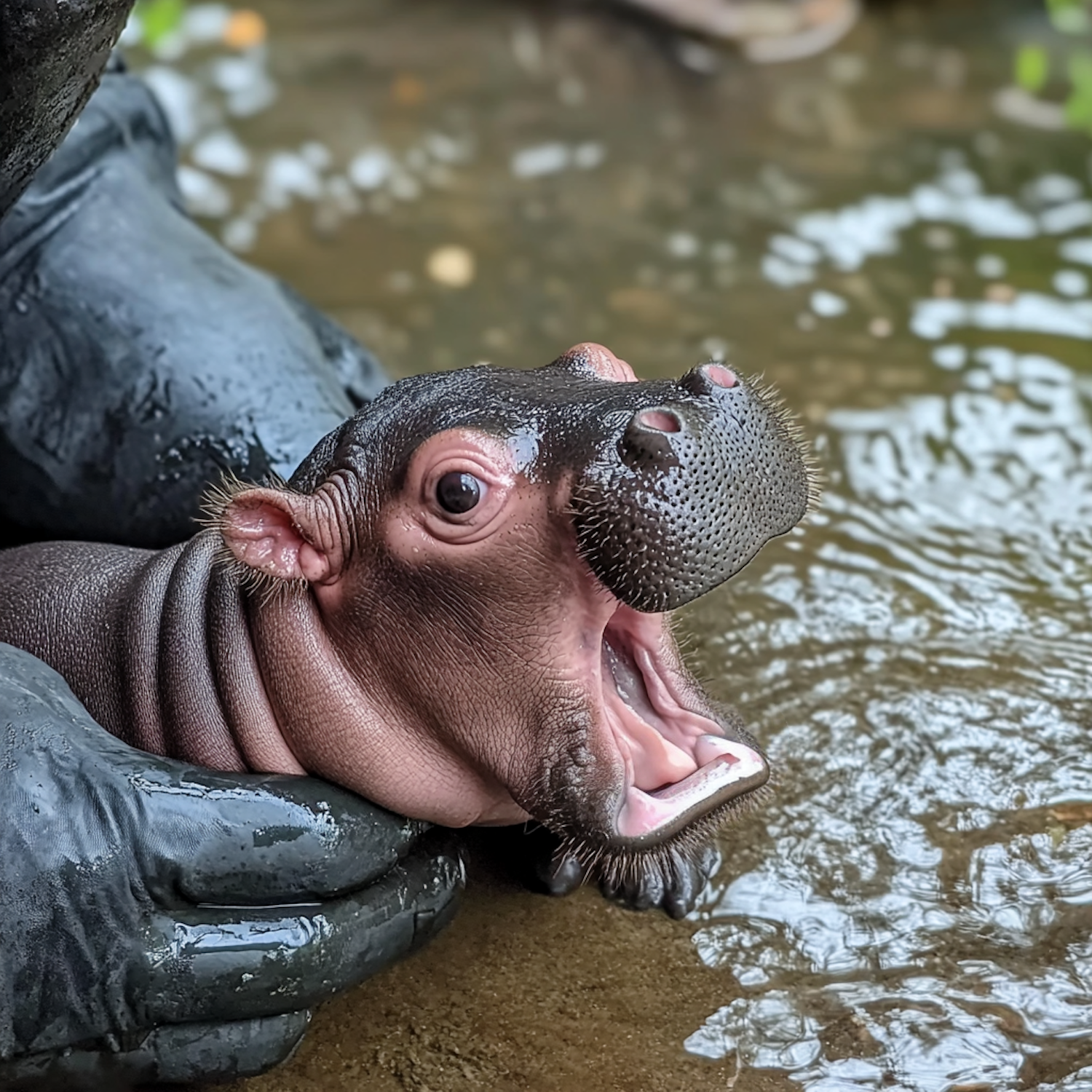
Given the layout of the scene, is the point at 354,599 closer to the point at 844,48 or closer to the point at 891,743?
the point at 891,743

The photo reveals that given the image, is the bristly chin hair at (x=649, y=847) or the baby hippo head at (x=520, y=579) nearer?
the baby hippo head at (x=520, y=579)

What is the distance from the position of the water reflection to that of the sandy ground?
7cm

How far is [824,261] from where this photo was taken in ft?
15.7

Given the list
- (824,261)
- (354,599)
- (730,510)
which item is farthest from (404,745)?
(824,261)

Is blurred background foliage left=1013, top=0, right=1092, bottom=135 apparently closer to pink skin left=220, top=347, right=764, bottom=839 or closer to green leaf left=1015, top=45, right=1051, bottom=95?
green leaf left=1015, top=45, right=1051, bottom=95

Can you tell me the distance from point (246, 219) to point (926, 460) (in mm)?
2441

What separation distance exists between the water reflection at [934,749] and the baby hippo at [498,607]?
0.37m

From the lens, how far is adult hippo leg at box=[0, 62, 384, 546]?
3049 mm

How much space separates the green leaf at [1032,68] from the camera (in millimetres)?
5637

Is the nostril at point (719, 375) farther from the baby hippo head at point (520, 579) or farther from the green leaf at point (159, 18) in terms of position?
the green leaf at point (159, 18)

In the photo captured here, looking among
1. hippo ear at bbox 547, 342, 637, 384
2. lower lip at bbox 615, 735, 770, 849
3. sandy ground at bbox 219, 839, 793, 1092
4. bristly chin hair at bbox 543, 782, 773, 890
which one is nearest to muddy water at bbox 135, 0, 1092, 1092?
sandy ground at bbox 219, 839, 793, 1092

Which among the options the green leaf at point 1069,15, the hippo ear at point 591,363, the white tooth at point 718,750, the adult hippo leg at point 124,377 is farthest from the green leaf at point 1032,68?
the white tooth at point 718,750

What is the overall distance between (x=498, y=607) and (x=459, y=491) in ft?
0.60

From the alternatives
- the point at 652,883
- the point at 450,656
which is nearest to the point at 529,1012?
the point at 652,883
